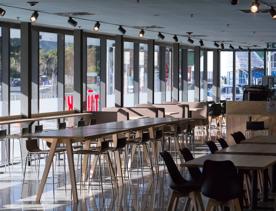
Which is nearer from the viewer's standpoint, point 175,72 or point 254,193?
point 254,193

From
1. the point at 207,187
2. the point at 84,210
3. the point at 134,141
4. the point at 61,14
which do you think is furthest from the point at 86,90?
the point at 207,187

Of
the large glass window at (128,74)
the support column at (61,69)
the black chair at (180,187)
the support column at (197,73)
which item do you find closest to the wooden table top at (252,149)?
the black chair at (180,187)

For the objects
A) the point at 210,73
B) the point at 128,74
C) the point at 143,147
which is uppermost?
the point at 210,73

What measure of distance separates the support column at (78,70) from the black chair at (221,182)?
887cm

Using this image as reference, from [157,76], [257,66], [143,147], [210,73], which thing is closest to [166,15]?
[143,147]

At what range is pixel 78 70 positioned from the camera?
14.4 meters

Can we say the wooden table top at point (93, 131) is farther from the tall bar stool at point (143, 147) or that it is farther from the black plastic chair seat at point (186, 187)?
the black plastic chair seat at point (186, 187)

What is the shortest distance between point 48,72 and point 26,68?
1820mm

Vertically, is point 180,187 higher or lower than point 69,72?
lower

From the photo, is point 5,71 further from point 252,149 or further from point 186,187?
point 186,187

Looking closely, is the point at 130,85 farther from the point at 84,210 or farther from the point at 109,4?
the point at 84,210

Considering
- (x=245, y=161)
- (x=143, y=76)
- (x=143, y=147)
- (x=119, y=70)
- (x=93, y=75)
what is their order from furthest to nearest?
1. (x=143, y=76)
2. (x=119, y=70)
3. (x=93, y=75)
4. (x=143, y=147)
5. (x=245, y=161)

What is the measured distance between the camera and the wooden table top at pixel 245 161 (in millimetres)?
5781

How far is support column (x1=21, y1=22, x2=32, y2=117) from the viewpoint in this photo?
40.1 feet
